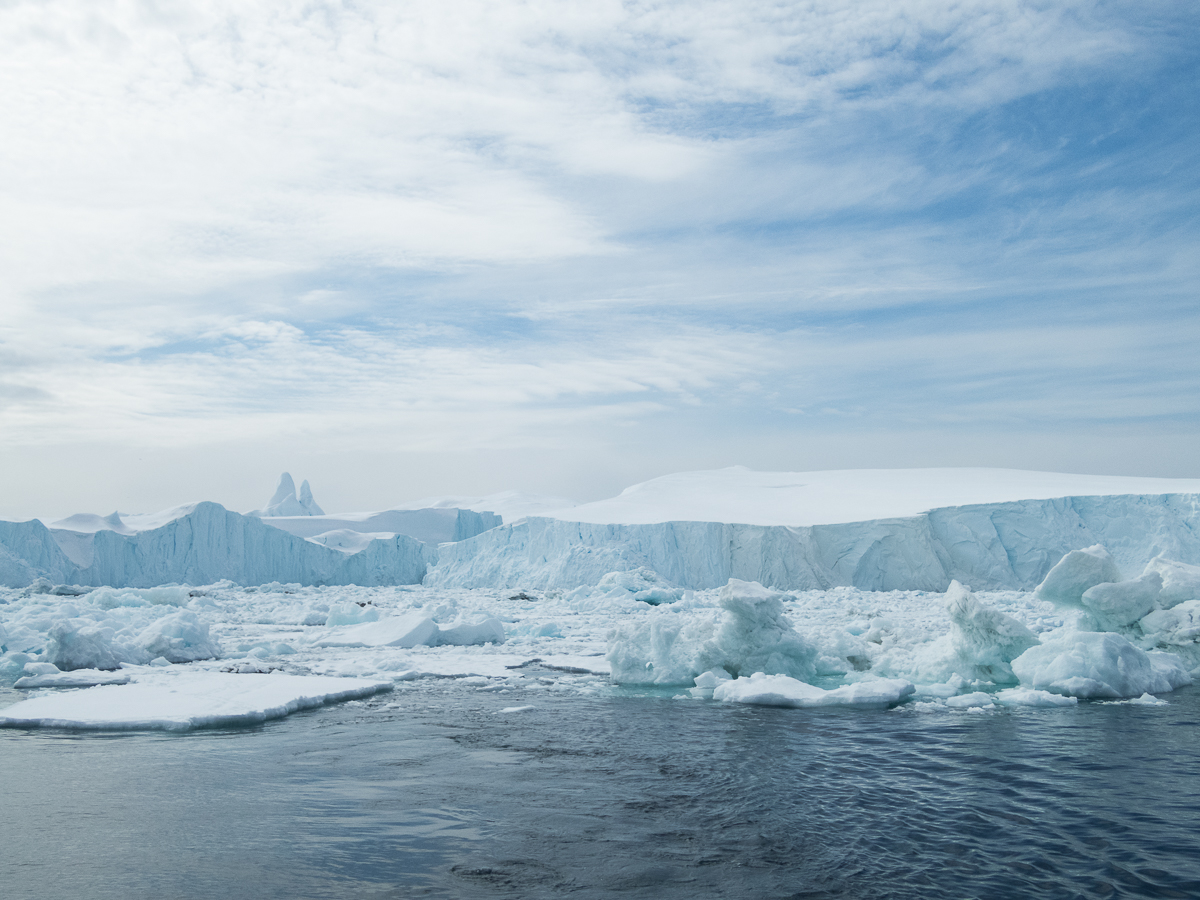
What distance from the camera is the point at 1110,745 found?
7598 mm

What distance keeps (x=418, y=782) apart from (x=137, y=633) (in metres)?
11.2

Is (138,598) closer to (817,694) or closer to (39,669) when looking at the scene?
(39,669)

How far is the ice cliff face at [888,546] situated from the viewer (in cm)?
2458

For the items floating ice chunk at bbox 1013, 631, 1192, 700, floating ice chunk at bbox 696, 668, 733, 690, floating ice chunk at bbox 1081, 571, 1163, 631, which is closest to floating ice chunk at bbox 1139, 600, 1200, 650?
floating ice chunk at bbox 1081, 571, 1163, 631

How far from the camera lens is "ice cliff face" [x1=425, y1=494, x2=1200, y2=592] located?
2458 cm

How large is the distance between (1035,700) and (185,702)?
32.7 feet

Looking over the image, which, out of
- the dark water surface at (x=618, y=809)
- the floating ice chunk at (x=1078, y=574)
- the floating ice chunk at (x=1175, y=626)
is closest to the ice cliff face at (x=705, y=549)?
the floating ice chunk at (x=1175, y=626)

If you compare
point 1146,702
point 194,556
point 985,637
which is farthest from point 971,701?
point 194,556

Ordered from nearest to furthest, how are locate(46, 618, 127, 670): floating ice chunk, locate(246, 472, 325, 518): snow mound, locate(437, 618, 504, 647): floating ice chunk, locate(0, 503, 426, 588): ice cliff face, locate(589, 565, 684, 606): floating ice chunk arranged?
locate(46, 618, 127, 670): floating ice chunk → locate(437, 618, 504, 647): floating ice chunk → locate(589, 565, 684, 606): floating ice chunk → locate(0, 503, 426, 588): ice cliff face → locate(246, 472, 325, 518): snow mound

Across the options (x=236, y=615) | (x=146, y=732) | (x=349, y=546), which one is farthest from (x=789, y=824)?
(x=349, y=546)

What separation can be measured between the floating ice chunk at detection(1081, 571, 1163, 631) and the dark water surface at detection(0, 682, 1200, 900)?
2.96 m

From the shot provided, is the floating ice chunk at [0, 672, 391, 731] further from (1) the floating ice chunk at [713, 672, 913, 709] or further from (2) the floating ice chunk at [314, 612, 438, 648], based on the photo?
(1) the floating ice chunk at [713, 672, 913, 709]

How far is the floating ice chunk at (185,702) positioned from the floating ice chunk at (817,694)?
4969mm

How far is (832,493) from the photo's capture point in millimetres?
33156
